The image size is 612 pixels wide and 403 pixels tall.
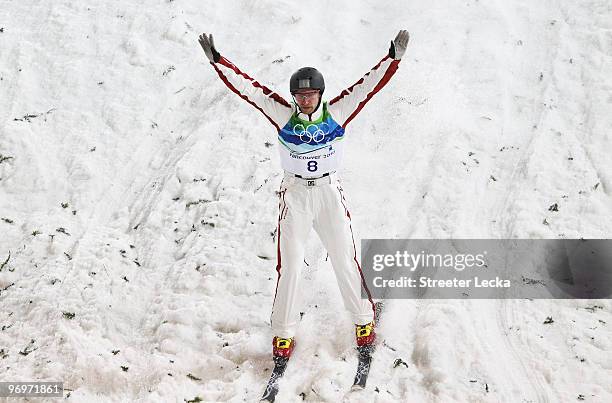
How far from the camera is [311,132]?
16.8ft

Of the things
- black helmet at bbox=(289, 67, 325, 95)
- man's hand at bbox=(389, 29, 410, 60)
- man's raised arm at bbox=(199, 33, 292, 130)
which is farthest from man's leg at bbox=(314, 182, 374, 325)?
man's hand at bbox=(389, 29, 410, 60)

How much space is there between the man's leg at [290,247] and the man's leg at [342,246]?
0.53ft

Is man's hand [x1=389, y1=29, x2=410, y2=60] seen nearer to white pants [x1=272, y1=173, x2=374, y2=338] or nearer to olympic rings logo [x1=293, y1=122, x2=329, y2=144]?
olympic rings logo [x1=293, y1=122, x2=329, y2=144]

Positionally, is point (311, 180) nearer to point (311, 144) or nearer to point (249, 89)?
point (311, 144)

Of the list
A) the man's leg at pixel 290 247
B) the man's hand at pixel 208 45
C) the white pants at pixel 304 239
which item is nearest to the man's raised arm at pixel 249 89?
the man's hand at pixel 208 45

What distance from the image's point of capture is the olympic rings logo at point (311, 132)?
512 centimetres

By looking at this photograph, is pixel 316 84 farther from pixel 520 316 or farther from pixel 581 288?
pixel 581 288

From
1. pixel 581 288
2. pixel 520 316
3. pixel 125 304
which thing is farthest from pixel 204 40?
pixel 581 288

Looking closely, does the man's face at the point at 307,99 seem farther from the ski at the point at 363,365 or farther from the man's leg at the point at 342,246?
the ski at the point at 363,365

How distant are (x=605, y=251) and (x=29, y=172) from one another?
7.75m

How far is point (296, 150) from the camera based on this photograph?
5.19 meters

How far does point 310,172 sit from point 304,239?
28.5 inches

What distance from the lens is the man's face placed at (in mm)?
5035

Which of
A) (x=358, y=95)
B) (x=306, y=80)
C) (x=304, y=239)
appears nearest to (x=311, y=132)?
(x=306, y=80)
